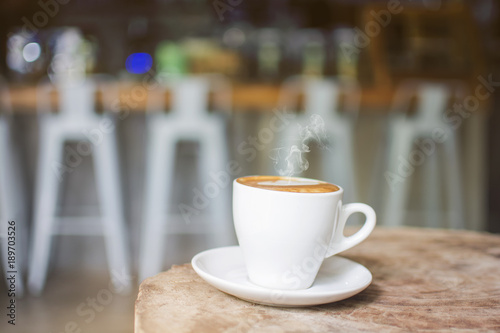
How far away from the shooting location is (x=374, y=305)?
24.5 inches

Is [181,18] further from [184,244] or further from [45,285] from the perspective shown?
[45,285]

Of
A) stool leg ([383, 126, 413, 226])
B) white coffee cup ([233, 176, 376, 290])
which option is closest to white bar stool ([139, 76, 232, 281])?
stool leg ([383, 126, 413, 226])

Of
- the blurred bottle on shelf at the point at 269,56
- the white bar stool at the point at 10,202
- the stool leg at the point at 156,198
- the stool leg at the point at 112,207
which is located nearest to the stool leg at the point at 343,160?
the stool leg at the point at 156,198

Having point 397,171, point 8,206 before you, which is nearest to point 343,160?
point 397,171

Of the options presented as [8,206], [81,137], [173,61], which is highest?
[173,61]

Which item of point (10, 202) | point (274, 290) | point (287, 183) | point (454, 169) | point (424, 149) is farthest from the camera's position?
point (424, 149)

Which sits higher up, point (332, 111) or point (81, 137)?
point (332, 111)

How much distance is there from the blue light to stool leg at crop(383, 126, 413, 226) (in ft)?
7.44

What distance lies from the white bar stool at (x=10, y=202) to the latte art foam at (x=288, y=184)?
1700 millimetres

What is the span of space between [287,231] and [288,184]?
8cm

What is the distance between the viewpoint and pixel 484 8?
446 centimetres

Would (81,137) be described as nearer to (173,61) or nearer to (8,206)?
(8,206)

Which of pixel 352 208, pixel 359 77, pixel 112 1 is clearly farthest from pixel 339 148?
pixel 112 1

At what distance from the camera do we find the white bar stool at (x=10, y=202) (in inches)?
88.9
